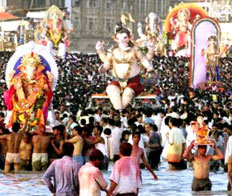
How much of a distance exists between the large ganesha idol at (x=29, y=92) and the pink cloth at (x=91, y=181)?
10.6 m

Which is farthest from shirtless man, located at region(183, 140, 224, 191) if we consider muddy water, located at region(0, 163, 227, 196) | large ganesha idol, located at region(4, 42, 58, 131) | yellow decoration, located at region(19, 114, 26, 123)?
yellow decoration, located at region(19, 114, 26, 123)

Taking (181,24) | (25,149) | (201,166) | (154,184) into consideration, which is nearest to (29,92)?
(25,149)

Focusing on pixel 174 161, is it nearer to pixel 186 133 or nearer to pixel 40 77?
pixel 186 133

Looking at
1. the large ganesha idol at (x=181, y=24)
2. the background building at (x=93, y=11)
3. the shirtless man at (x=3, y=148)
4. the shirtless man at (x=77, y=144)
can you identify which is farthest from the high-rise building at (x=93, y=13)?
the shirtless man at (x=77, y=144)

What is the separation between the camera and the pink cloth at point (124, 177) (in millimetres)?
13859

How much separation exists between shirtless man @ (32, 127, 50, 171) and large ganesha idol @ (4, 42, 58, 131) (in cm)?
290

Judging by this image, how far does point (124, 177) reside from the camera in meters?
13.9

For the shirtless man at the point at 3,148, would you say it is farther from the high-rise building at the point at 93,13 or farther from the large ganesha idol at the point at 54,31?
the high-rise building at the point at 93,13

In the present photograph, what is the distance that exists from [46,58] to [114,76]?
5.59m

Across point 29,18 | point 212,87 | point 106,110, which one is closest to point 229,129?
point 106,110

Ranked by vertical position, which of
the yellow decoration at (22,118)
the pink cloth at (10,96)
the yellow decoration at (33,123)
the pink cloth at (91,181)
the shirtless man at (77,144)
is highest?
the pink cloth at (10,96)

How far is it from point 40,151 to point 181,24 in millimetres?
55226

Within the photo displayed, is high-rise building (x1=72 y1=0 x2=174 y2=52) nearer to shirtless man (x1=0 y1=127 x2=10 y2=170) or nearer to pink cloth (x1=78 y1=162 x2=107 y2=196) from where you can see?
shirtless man (x1=0 y1=127 x2=10 y2=170)

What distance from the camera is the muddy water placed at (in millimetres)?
18703
